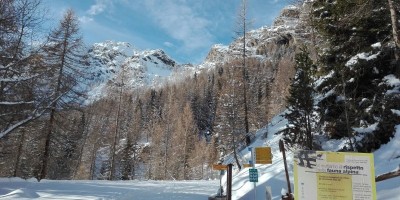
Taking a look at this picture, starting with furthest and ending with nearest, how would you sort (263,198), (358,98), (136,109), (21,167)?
(136,109) → (21,167) → (358,98) → (263,198)

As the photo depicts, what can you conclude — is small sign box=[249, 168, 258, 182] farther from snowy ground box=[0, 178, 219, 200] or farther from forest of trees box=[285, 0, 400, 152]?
snowy ground box=[0, 178, 219, 200]

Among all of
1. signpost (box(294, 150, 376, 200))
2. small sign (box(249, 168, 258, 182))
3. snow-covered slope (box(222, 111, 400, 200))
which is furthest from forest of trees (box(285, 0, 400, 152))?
signpost (box(294, 150, 376, 200))

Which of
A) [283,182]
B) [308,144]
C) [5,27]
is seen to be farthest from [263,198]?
[5,27]

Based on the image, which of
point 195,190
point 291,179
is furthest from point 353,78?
point 195,190

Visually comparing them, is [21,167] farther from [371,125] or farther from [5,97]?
[371,125]

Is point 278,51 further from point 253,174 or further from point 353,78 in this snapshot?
point 253,174

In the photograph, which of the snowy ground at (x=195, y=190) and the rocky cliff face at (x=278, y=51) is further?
the rocky cliff face at (x=278, y=51)

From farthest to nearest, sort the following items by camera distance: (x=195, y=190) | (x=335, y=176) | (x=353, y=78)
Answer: (x=195, y=190)
(x=353, y=78)
(x=335, y=176)

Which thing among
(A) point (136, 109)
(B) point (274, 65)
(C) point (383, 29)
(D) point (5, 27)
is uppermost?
(B) point (274, 65)

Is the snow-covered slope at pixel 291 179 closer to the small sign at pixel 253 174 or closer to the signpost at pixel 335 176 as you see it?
the small sign at pixel 253 174

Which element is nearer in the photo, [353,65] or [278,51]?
[353,65]

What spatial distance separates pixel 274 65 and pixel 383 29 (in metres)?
93.1

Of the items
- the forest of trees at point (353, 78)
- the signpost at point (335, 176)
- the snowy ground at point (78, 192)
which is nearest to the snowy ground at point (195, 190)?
the snowy ground at point (78, 192)

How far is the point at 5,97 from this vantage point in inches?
547
